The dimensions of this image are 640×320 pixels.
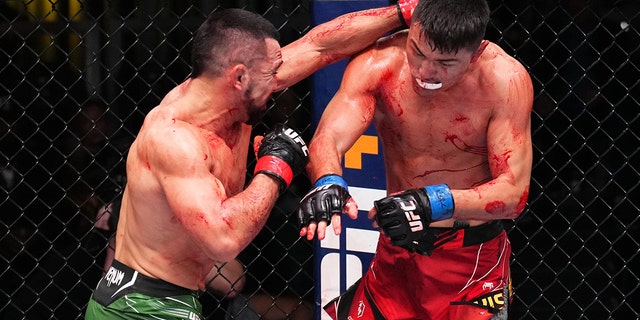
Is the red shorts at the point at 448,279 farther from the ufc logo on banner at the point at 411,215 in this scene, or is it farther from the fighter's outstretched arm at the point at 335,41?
the fighter's outstretched arm at the point at 335,41

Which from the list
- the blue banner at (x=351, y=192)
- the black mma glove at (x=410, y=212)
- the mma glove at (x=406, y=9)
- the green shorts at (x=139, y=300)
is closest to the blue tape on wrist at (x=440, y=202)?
the black mma glove at (x=410, y=212)

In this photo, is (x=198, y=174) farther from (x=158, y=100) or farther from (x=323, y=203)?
(x=158, y=100)

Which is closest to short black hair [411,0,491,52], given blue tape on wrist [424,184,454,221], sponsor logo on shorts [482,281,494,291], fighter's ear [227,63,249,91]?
blue tape on wrist [424,184,454,221]

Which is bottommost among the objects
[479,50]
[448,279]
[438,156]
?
[448,279]

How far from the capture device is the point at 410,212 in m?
2.59

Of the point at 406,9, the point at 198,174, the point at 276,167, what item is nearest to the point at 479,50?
the point at 406,9

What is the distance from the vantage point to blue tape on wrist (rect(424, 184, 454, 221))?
2633mm

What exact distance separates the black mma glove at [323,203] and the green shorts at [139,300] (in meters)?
0.39

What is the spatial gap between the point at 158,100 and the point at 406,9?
1.44m

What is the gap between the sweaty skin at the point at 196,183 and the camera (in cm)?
249

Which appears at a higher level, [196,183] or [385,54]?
[196,183]

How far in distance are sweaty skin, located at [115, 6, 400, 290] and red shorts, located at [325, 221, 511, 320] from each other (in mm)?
556

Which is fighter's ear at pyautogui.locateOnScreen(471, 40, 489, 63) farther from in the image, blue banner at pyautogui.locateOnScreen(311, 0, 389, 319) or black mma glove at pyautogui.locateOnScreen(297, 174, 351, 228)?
blue banner at pyautogui.locateOnScreen(311, 0, 389, 319)

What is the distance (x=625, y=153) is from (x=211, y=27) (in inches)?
78.7
